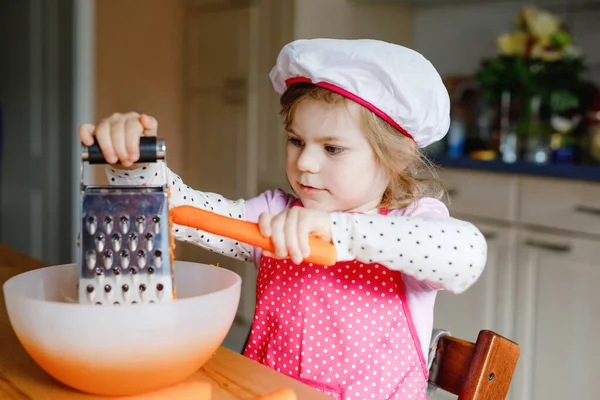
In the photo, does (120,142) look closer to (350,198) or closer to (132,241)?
(132,241)

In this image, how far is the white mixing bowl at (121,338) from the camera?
0.62 m

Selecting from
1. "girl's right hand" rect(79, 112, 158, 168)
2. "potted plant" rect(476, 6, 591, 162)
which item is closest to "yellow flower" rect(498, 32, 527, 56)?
"potted plant" rect(476, 6, 591, 162)

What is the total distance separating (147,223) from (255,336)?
434 mm

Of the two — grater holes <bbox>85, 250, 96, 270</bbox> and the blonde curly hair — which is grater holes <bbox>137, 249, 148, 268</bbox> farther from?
the blonde curly hair

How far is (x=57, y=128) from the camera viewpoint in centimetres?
365

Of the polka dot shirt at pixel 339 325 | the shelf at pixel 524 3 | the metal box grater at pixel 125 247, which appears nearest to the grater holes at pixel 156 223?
the metal box grater at pixel 125 247

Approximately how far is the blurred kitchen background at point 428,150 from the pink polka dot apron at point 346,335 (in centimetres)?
123

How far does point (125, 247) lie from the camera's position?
68 cm

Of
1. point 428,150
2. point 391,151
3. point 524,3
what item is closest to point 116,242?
point 391,151

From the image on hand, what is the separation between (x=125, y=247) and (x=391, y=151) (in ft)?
1.56

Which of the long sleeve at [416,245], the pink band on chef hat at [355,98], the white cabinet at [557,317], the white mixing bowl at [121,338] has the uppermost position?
the pink band on chef hat at [355,98]

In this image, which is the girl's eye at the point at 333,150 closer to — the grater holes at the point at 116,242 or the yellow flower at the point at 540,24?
the grater holes at the point at 116,242

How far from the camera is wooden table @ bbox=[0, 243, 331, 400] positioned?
0.68m

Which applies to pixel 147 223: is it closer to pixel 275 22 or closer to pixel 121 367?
pixel 121 367
